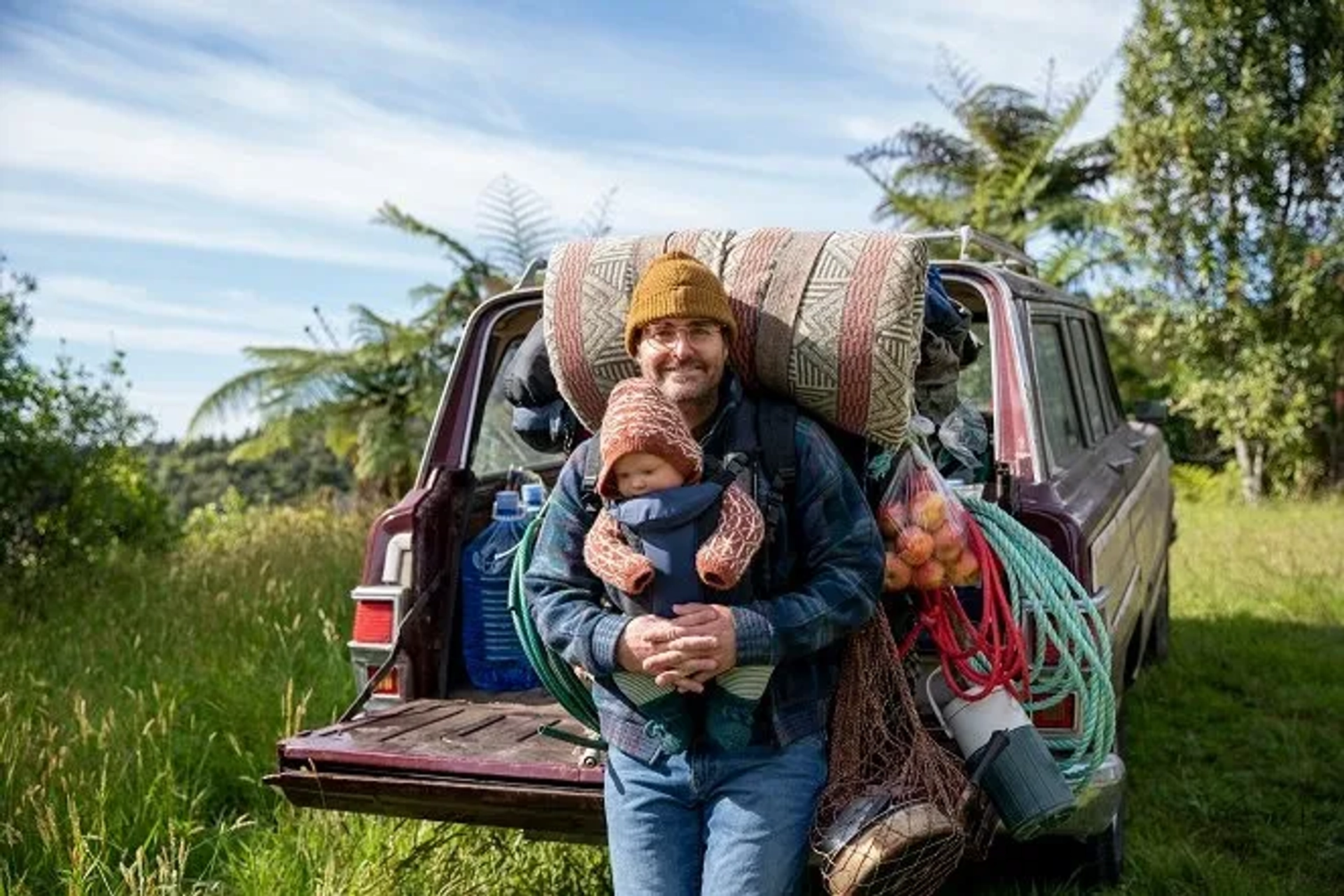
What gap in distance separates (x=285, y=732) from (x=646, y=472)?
3065 mm

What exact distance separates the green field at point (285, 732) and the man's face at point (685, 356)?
1.70 m

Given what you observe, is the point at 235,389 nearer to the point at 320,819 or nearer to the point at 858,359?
the point at 320,819

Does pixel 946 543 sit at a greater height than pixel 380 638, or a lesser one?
greater

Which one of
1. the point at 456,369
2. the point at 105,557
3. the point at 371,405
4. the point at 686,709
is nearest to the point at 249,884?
the point at 456,369

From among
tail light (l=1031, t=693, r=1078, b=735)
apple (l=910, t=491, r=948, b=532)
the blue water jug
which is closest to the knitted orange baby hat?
apple (l=910, t=491, r=948, b=532)

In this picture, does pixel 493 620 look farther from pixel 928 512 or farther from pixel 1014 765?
pixel 1014 765

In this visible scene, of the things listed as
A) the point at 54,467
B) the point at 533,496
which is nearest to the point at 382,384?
the point at 54,467

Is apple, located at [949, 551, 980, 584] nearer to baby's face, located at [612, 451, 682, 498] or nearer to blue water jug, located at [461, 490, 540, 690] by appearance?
baby's face, located at [612, 451, 682, 498]

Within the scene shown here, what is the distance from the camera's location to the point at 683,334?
2709mm

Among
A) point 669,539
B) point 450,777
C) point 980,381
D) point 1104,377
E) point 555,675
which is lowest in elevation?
point 450,777

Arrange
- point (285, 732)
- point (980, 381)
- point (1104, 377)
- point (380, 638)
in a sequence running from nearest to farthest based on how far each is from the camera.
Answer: point (380, 638) < point (980, 381) < point (285, 732) < point (1104, 377)

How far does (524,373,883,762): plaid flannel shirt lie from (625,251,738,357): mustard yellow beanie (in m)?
0.19

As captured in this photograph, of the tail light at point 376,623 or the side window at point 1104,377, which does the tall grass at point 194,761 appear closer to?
the tail light at point 376,623

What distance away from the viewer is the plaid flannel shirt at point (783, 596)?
2586 mm
